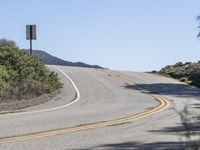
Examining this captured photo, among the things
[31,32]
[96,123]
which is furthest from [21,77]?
[96,123]

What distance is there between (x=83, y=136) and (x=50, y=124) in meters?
2.94

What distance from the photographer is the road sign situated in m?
36.1

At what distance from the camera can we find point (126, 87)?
35.7 metres

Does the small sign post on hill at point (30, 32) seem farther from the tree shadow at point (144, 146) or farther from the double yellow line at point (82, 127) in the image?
the tree shadow at point (144, 146)

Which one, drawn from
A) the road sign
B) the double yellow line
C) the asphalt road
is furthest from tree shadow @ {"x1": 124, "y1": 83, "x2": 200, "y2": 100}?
the double yellow line

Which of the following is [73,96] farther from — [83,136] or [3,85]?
[83,136]

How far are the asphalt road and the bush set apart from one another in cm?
106

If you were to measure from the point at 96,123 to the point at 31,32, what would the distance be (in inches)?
784

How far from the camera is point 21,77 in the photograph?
3028 cm

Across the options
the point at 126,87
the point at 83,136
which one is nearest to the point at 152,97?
the point at 126,87

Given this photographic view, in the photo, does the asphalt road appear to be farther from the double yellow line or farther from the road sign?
the road sign

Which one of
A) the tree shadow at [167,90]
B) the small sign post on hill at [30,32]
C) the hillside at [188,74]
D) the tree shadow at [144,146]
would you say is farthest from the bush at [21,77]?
the tree shadow at [144,146]

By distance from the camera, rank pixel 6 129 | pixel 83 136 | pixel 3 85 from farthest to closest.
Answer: pixel 3 85 → pixel 6 129 → pixel 83 136

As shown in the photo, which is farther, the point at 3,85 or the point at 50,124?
the point at 3,85
